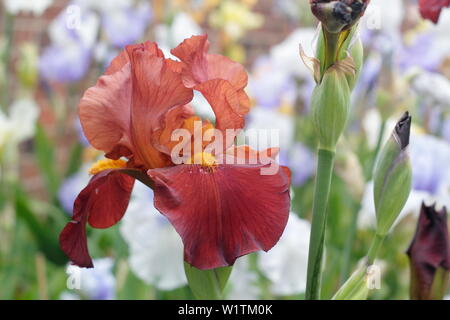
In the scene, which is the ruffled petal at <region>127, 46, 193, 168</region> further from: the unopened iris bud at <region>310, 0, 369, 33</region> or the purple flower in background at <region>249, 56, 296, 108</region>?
the purple flower in background at <region>249, 56, 296, 108</region>

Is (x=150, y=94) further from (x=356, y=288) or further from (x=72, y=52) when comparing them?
(x=72, y=52)

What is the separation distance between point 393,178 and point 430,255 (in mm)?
109

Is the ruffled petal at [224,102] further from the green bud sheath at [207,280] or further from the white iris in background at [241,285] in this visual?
the white iris in background at [241,285]

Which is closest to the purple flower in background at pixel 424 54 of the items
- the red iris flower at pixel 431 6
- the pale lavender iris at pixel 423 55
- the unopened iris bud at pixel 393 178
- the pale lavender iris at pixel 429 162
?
the pale lavender iris at pixel 423 55

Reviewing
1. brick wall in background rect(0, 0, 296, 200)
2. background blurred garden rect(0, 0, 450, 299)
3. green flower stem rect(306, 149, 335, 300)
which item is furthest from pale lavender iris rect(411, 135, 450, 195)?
brick wall in background rect(0, 0, 296, 200)

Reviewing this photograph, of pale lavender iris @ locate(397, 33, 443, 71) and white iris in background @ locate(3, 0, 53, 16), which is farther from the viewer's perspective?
white iris in background @ locate(3, 0, 53, 16)

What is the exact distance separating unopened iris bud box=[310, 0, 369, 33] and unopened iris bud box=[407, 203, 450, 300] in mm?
204

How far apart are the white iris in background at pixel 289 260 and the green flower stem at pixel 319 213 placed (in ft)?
1.14

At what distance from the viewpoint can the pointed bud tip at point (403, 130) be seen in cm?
47

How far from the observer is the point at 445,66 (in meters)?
1.21

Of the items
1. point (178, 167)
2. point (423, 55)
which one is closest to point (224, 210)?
point (178, 167)

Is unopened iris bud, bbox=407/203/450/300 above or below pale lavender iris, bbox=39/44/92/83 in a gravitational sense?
below

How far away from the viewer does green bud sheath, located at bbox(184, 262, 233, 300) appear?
0.46 m

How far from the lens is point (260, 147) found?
776 mm
